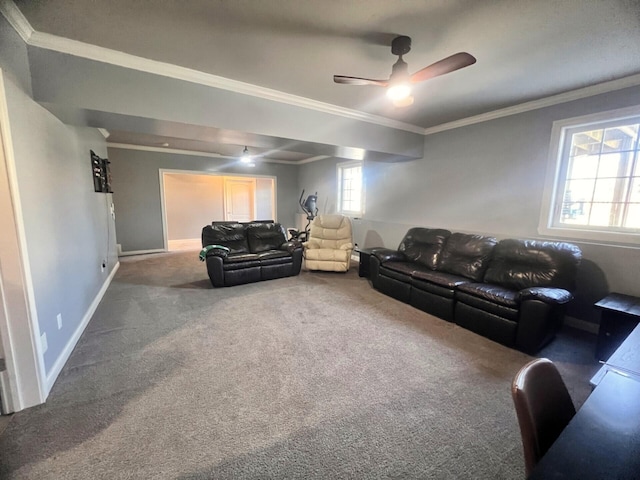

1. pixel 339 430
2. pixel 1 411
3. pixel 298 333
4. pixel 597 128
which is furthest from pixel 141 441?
pixel 597 128

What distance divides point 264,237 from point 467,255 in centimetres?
337

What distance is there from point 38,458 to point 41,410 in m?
0.45

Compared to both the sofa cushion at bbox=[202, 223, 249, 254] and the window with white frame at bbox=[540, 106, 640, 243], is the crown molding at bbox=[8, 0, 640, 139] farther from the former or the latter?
the sofa cushion at bbox=[202, 223, 249, 254]

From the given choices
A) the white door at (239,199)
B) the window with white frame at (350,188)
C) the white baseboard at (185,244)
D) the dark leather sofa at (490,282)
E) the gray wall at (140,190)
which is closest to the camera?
the dark leather sofa at (490,282)

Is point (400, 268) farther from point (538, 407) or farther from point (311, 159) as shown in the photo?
point (311, 159)

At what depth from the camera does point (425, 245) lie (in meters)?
3.99

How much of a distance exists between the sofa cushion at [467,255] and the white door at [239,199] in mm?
6720

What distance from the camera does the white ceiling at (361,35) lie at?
1.70 m

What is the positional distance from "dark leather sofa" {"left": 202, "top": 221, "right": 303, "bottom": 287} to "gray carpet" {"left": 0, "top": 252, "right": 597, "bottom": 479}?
924 millimetres

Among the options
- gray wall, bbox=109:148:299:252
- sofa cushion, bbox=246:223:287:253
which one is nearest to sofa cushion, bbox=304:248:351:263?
sofa cushion, bbox=246:223:287:253

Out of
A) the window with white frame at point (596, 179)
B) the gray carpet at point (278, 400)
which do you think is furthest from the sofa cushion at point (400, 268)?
the window with white frame at point (596, 179)

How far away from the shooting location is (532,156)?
3279 mm

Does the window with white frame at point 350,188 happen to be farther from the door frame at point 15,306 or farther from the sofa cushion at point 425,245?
the door frame at point 15,306

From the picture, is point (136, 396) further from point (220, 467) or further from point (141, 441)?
point (220, 467)
